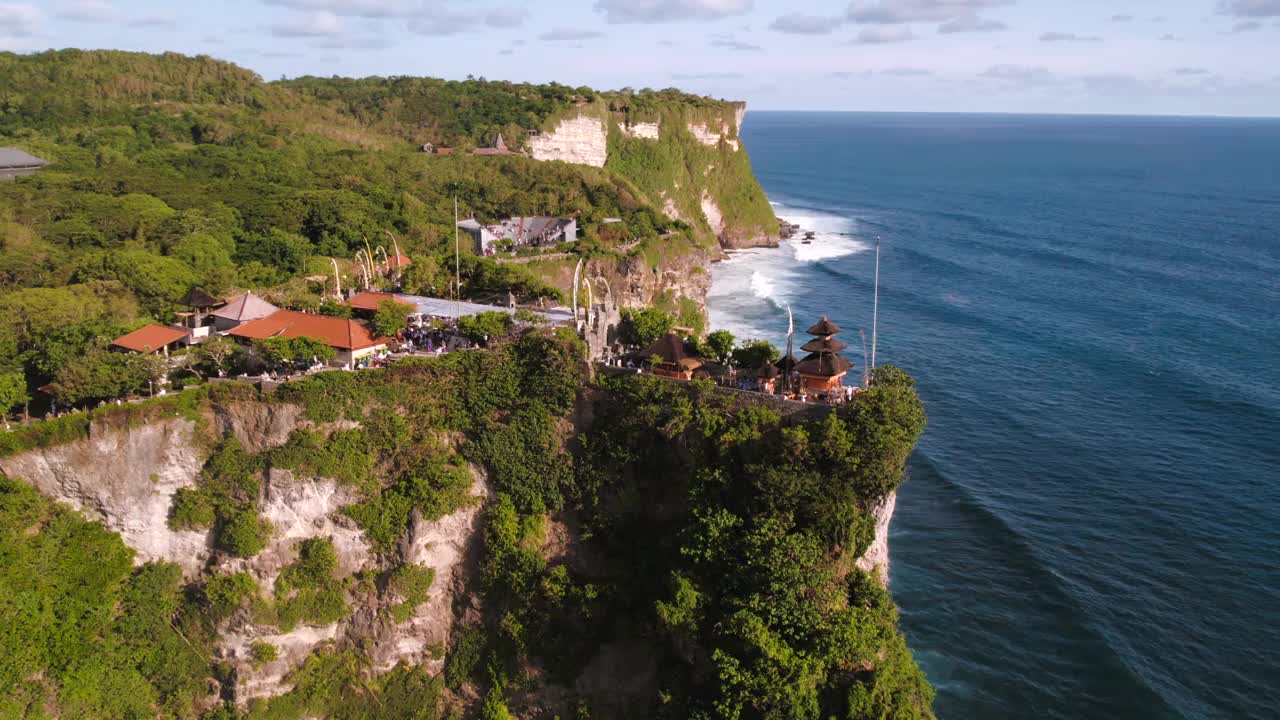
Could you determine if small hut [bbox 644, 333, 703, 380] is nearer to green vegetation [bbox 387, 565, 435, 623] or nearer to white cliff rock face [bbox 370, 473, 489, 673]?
white cliff rock face [bbox 370, 473, 489, 673]

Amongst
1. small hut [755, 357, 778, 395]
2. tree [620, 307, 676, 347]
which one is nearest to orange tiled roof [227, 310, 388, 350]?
tree [620, 307, 676, 347]

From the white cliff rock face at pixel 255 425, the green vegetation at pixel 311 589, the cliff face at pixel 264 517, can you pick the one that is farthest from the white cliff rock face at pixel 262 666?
the white cliff rock face at pixel 255 425

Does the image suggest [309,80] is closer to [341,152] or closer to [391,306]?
[341,152]

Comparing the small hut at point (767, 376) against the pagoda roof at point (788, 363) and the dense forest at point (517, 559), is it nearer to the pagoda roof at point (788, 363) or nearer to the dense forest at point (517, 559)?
the pagoda roof at point (788, 363)

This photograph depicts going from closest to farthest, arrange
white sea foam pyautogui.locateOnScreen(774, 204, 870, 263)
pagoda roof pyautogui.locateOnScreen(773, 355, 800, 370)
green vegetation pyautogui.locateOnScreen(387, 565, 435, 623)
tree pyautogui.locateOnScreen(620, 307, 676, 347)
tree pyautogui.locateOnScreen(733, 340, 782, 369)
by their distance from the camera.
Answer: green vegetation pyautogui.locateOnScreen(387, 565, 435, 623)
pagoda roof pyautogui.locateOnScreen(773, 355, 800, 370)
tree pyautogui.locateOnScreen(733, 340, 782, 369)
tree pyautogui.locateOnScreen(620, 307, 676, 347)
white sea foam pyautogui.locateOnScreen(774, 204, 870, 263)

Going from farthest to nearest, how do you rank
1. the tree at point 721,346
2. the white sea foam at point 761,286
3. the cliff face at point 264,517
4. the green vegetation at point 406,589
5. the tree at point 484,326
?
the white sea foam at point 761,286 < the tree at point 484,326 < the tree at point 721,346 < the green vegetation at point 406,589 < the cliff face at point 264,517

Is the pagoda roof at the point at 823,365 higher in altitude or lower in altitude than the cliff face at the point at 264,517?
higher
